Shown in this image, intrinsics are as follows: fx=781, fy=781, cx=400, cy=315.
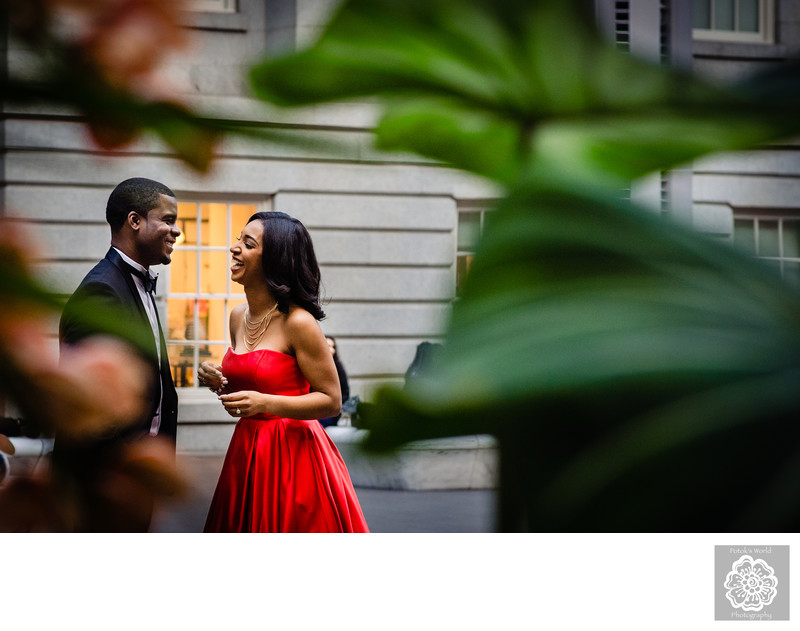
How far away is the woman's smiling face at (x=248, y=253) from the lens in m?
1.60

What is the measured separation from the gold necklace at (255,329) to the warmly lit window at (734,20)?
1.35m

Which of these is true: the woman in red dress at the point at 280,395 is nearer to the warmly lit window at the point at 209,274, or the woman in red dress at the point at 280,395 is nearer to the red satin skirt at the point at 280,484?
the red satin skirt at the point at 280,484

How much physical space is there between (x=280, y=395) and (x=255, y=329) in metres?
0.16

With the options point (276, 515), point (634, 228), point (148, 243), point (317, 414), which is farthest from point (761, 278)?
point (276, 515)

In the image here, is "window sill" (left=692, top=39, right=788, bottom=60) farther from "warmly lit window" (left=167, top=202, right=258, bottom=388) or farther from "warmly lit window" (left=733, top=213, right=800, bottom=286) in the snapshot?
"warmly lit window" (left=167, top=202, right=258, bottom=388)

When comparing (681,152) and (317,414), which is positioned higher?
(681,152)

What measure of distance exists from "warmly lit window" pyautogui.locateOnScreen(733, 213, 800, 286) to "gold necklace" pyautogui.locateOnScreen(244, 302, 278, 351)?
1546 mm

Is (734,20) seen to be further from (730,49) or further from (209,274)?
(209,274)

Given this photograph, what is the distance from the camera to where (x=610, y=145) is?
0.14 meters

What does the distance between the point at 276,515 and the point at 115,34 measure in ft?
→ 5.15

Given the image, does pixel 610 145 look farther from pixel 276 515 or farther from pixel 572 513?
pixel 276 515

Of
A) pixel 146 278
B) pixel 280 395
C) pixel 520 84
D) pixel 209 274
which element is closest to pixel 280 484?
pixel 280 395

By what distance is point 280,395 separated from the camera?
161 cm
